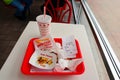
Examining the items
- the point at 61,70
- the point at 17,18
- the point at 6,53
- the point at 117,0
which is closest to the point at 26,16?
the point at 17,18

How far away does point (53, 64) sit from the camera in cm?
83

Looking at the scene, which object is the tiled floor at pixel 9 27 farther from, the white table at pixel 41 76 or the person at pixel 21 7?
the white table at pixel 41 76

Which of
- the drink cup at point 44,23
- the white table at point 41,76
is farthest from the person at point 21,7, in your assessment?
the drink cup at point 44,23

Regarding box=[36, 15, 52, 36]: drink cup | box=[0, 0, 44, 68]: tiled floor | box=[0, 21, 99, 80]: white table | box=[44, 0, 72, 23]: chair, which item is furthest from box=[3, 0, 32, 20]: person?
box=[36, 15, 52, 36]: drink cup

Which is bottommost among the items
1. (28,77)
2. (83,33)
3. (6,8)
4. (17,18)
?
(28,77)

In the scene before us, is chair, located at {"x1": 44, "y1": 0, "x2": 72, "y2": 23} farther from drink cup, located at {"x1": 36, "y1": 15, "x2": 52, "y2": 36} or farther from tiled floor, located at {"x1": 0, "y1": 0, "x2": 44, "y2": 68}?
tiled floor, located at {"x1": 0, "y1": 0, "x2": 44, "y2": 68}

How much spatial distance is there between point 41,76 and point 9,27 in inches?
94.8

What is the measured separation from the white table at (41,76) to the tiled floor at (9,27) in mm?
1088

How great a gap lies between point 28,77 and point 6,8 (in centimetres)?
333

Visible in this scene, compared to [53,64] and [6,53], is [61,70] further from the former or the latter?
[6,53]

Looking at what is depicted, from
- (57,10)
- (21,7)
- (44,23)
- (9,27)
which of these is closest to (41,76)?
(44,23)

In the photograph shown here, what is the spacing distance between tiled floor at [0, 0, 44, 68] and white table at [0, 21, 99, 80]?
Result: 1088 millimetres

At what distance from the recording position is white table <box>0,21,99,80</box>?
2.62ft

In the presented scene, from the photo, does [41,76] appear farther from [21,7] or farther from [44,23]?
[21,7]
